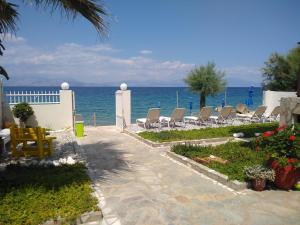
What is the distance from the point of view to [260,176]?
5.15m

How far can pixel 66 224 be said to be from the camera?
389 cm

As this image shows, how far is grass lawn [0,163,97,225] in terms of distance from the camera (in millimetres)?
3990

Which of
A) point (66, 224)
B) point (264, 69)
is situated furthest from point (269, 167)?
point (264, 69)

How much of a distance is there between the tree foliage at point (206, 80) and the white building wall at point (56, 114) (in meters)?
7.45

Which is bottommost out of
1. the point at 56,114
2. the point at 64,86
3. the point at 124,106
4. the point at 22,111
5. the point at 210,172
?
the point at 210,172

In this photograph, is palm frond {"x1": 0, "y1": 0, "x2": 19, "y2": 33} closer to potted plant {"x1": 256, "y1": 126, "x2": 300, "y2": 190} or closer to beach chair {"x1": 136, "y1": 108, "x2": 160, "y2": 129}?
potted plant {"x1": 256, "y1": 126, "x2": 300, "y2": 190}

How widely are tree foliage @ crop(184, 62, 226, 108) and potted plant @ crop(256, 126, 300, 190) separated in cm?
1113

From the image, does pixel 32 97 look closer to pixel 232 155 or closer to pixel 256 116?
pixel 232 155

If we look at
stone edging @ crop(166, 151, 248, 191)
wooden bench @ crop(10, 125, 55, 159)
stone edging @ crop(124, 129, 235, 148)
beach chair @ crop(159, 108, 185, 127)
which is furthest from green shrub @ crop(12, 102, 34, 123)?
stone edging @ crop(166, 151, 248, 191)

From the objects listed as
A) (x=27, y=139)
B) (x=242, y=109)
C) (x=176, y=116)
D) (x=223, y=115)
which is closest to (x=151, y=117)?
(x=176, y=116)

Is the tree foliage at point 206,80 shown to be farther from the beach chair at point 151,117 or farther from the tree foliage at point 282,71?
the tree foliage at point 282,71

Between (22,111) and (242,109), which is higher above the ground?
(22,111)

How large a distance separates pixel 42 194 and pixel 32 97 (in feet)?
27.1

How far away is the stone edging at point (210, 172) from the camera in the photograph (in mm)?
5340
